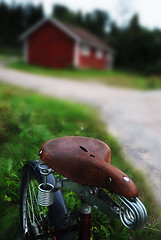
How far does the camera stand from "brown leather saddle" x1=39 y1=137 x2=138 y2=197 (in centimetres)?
139

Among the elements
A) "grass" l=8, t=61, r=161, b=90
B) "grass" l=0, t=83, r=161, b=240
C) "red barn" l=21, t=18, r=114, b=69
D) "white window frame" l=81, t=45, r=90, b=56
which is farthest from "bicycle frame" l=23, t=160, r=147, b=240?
"white window frame" l=81, t=45, r=90, b=56

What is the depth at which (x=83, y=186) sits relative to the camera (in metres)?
1.58

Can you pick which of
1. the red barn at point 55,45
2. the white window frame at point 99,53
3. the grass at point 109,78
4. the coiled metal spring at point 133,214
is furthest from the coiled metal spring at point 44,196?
the white window frame at point 99,53

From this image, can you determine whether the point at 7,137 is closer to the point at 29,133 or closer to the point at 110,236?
the point at 29,133

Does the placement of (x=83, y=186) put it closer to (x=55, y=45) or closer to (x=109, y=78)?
(x=109, y=78)

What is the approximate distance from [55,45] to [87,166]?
21.8 metres

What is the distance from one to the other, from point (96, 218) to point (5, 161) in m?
1.25

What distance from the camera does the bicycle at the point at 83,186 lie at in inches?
53.6

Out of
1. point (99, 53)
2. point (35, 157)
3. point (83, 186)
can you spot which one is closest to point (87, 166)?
point (83, 186)

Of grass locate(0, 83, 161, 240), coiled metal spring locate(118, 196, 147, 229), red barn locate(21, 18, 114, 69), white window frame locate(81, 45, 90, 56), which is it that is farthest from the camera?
white window frame locate(81, 45, 90, 56)

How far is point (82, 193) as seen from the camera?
158 cm

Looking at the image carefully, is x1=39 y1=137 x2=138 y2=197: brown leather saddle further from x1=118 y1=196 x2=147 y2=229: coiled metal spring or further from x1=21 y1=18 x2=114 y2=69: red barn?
x1=21 y1=18 x2=114 y2=69: red barn

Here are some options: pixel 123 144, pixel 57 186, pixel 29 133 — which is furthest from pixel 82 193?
pixel 29 133

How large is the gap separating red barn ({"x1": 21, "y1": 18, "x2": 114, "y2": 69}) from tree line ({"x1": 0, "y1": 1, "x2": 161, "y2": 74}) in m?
6.70
